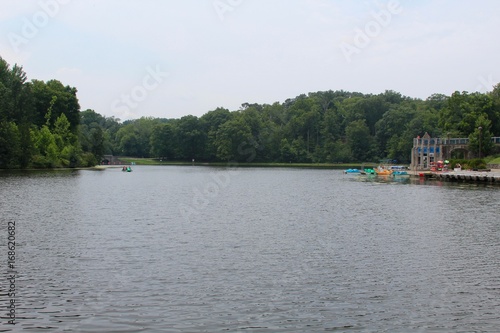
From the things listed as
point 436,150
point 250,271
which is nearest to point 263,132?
point 436,150

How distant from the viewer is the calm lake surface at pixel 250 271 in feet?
52.0

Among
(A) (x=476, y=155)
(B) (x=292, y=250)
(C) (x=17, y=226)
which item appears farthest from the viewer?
(A) (x=476, y=155)

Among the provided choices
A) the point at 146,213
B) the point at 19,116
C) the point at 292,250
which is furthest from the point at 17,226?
the point at 19,116

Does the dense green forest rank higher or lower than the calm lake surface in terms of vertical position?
higher

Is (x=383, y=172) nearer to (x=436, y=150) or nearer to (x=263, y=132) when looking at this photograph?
(x=436, y=150)

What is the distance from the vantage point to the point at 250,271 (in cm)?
2148

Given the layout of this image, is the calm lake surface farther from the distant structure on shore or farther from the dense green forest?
the distant structure on shore

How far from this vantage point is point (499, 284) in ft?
65.6

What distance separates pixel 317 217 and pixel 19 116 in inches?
3695

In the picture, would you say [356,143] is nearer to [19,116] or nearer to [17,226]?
[19,116]

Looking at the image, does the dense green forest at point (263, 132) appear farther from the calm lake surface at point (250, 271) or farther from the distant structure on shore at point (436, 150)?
the calm lake surface at point (250, 271)

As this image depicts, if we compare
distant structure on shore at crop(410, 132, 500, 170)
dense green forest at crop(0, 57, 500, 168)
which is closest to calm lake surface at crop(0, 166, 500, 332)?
dense green forest at crop(0, 57, 500, 168)

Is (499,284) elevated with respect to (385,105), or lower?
lower

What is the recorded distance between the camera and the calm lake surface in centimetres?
1585
